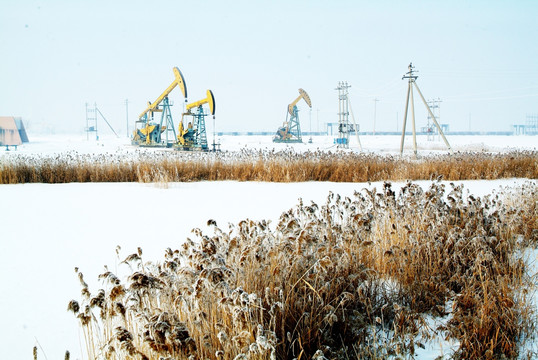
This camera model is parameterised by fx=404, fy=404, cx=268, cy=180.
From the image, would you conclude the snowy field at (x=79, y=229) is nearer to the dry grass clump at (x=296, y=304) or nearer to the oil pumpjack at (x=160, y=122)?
the dry grass clump at (x=296, y=304)

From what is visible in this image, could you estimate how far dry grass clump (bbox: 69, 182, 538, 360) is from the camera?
82.4 inches

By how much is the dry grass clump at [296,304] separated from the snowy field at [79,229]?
38 cm

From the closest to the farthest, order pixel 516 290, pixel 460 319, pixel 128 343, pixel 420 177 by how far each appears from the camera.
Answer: pixel 128 343, pixel 460 319, pixel 516 290, pixel 420 177

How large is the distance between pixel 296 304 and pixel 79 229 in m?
4.88

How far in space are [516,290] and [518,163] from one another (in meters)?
12.5

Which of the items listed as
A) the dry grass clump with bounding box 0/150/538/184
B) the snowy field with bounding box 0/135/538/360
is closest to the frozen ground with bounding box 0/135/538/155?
the dry grass clump with bounding box 0/150/538/184

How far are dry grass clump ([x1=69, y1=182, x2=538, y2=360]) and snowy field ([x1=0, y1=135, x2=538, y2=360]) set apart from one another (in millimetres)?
385

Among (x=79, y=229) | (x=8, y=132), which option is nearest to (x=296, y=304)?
(x=79, y=229)

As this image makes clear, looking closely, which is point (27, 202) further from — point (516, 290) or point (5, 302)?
point (516, 290)

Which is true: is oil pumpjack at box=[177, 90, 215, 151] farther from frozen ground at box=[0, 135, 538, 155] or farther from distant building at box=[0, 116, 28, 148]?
distant building at box=[0, 116, 28, 148]

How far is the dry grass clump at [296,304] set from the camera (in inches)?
82.4

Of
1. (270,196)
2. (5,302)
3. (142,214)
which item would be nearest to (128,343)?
(5,302)

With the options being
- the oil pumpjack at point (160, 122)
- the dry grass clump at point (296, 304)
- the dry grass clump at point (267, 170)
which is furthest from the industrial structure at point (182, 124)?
the dry grass clump at point (296, 304)

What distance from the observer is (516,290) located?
11.4 ft
